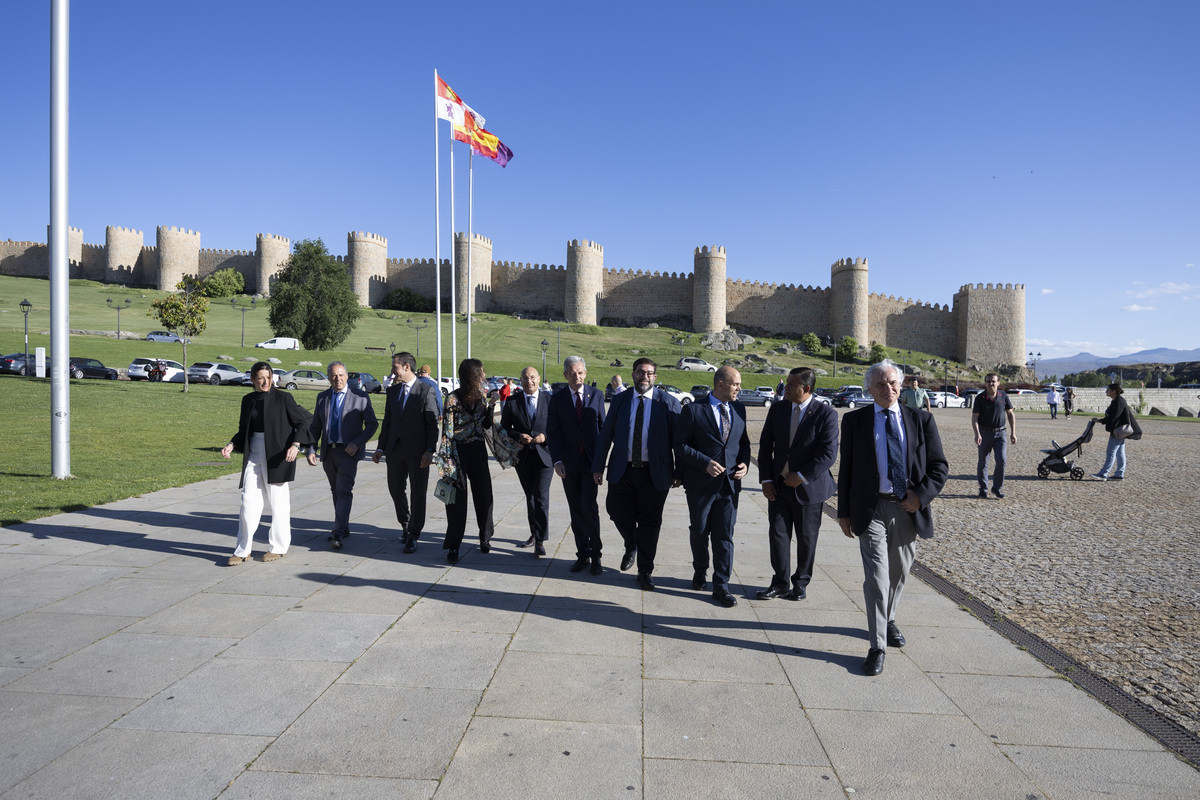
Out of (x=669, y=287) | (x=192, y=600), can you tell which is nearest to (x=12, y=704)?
(x=192, y=600)

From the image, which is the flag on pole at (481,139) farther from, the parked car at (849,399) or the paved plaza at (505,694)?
the parked car at (849,399)

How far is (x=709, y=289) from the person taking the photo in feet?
256

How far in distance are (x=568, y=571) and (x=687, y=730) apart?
265 cm

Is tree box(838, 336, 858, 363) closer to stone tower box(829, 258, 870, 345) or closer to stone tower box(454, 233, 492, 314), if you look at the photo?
stone tower box(829, 258, 870, 345)

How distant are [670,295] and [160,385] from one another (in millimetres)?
60018

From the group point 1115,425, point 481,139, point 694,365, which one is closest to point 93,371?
point 481,139

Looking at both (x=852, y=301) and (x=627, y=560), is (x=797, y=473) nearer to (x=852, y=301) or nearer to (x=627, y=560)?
(x=627, y=560)

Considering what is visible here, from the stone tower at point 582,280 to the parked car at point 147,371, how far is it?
4961cm

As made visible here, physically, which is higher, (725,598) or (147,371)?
(147,371)

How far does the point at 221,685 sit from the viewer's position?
10.9 feet

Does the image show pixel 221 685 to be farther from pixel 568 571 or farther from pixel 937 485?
pixel 937 485

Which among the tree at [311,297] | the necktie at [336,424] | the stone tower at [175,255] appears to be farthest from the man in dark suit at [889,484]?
the stone tower at [175,255]

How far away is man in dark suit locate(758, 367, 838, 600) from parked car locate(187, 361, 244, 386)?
3311 centimetres

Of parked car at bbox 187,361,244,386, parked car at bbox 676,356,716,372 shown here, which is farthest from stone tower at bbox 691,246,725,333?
parked car at bbox 187,361,244,386
